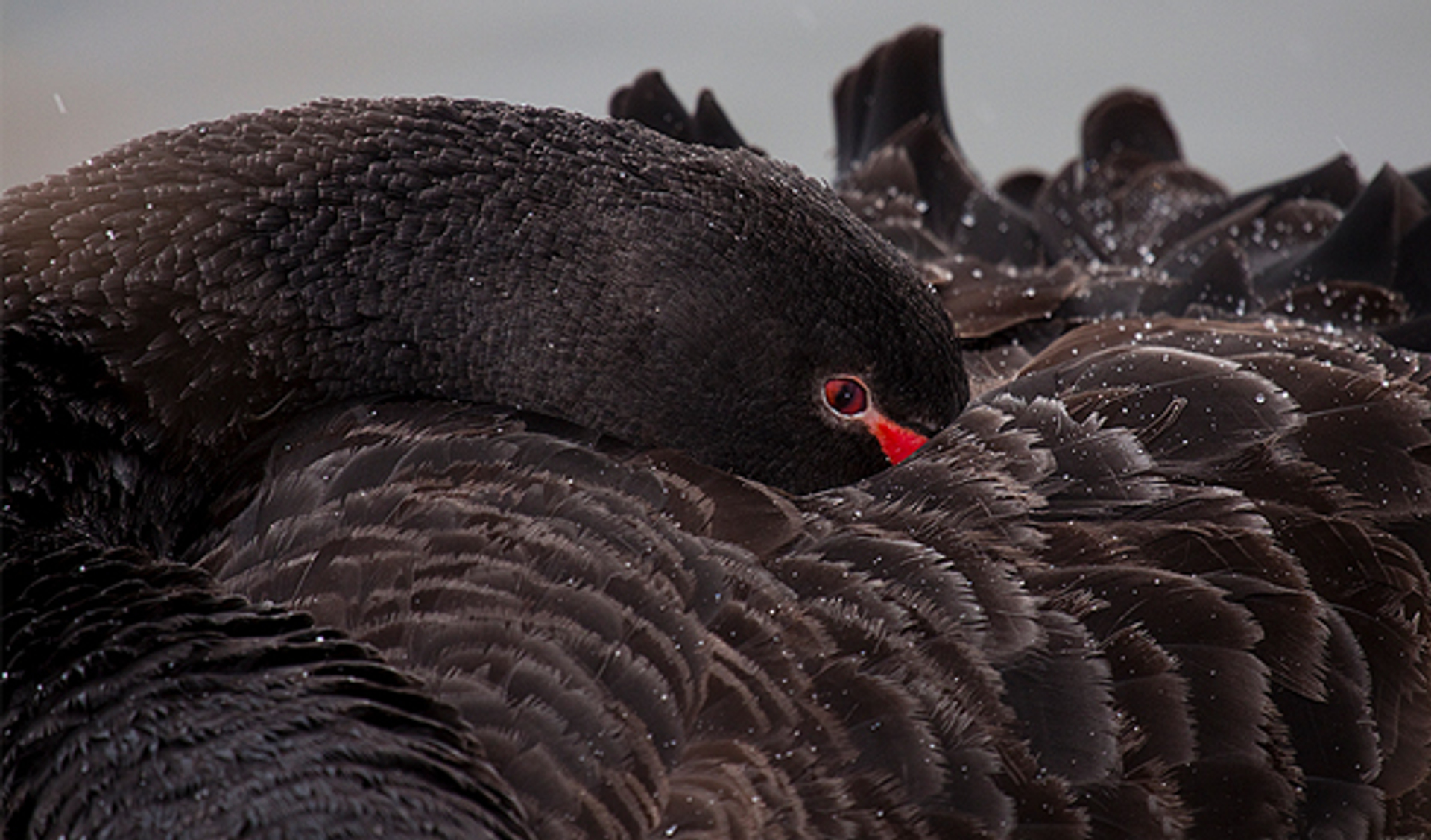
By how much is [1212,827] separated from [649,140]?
1.26 metres

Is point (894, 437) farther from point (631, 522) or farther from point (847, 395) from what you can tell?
point (631, 522)

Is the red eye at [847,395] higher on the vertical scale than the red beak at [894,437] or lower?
higher

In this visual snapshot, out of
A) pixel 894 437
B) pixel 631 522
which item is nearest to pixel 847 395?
pixel 894 437

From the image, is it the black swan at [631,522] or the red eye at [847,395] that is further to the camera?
the red eye at [847,395]

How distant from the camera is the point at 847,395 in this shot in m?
2.27

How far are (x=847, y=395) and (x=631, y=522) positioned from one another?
532 mm

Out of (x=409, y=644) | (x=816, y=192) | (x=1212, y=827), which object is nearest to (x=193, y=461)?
(x=409, y=644)

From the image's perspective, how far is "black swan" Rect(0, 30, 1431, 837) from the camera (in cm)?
166

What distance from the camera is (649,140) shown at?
7.74 feet

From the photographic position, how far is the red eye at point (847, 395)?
2264mm

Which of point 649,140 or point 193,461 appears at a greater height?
point 649,140

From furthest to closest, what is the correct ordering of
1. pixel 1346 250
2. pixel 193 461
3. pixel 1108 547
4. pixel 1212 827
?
pixel 1346 250 → pixel 193 461 → pixel 1108 547 → pixel 1212 827

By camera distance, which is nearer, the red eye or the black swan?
the black swan

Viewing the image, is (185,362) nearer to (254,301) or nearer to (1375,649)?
(254,301)
